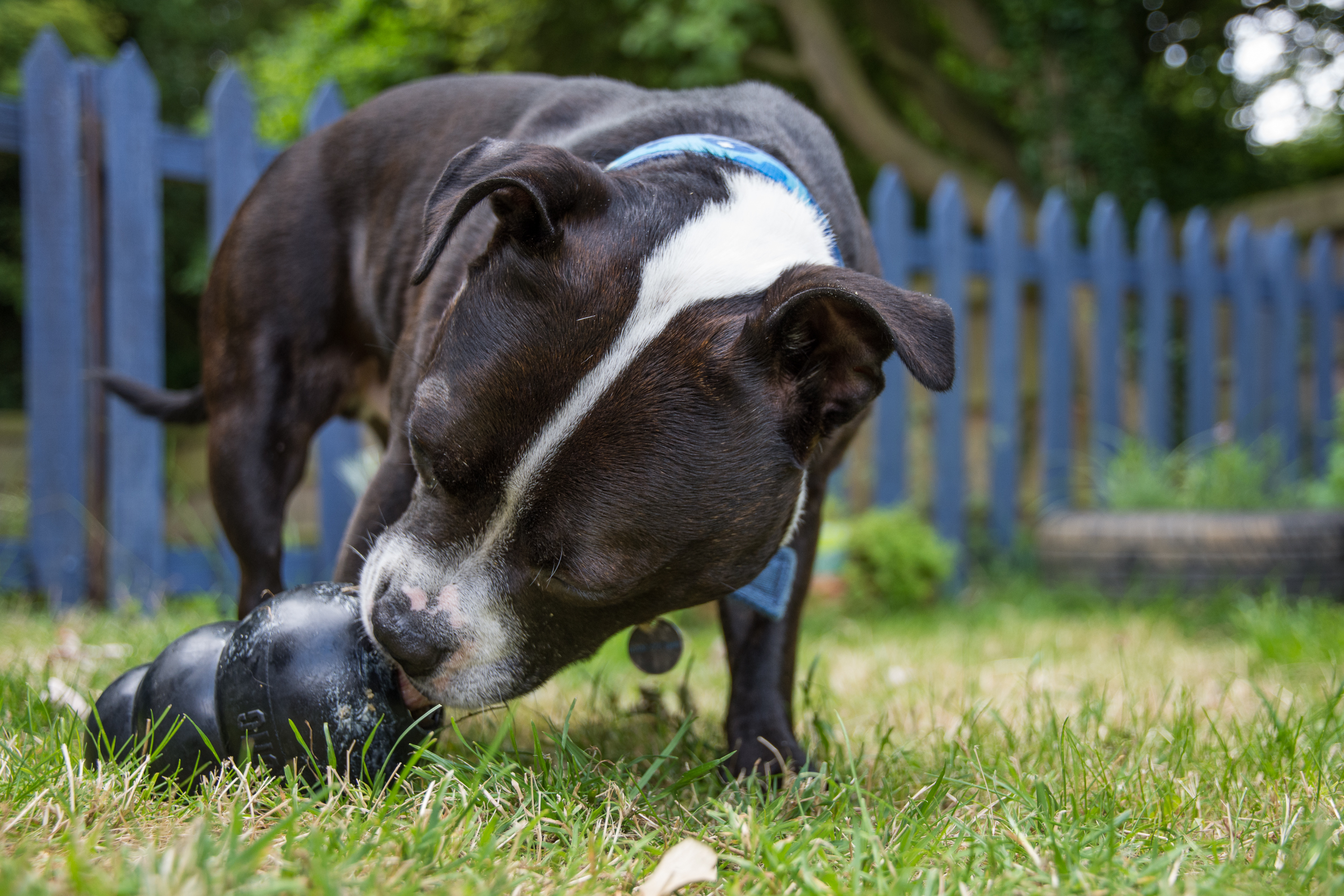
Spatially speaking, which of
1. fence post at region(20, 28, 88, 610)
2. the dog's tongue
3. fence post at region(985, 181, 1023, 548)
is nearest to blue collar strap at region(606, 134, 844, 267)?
the dog's tongue

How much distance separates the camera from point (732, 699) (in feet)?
7.89

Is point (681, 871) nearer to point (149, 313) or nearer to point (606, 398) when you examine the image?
point (606, 398)

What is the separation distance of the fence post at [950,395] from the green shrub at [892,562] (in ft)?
2.28

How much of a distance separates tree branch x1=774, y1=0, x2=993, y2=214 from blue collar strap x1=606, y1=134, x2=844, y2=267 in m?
7.92

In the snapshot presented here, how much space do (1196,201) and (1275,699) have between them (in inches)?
397

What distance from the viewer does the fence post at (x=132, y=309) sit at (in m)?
4.62

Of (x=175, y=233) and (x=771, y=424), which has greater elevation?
(x=175, y=233)

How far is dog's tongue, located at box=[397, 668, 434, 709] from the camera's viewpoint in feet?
6.51

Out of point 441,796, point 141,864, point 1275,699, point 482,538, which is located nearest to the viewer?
point 141,864

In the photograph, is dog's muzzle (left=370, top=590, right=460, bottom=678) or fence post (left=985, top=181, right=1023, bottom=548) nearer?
dog's muzzle (left=370, top=590, right=460, bottom=678)

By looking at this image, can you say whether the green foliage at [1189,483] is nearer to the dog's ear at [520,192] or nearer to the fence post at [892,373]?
the fence post at [892,373]

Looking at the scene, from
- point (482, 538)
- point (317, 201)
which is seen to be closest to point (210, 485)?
point (317, 201)

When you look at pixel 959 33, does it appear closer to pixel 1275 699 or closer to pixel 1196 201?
pixel 1196 201

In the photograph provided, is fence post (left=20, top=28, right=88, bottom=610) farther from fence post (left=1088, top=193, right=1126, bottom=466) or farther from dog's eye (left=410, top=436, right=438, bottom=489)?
fence post (left=1088, top=193, right=1126, bottom=466)
